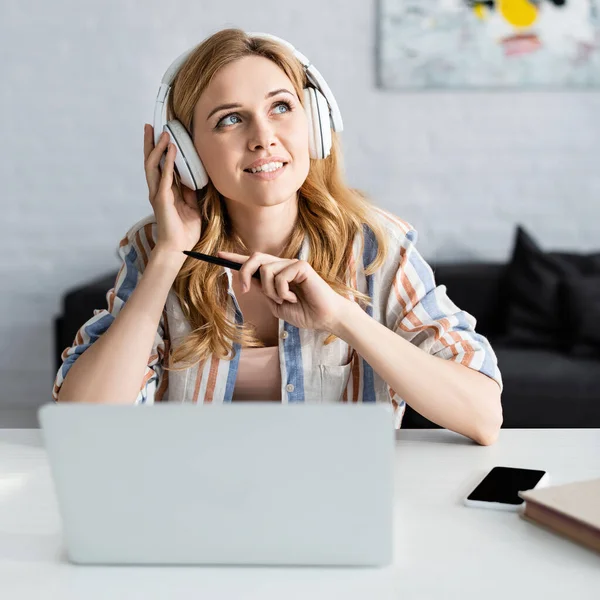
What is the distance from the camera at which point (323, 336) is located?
1412 millimetres

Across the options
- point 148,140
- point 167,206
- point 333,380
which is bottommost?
point 333,380

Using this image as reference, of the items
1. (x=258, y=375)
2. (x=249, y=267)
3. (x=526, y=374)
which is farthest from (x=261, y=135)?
(x=526, y=374)

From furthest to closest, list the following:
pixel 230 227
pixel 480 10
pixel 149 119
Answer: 1. pixel 149 119
2. pixel 480 10
3. pixel 230 227

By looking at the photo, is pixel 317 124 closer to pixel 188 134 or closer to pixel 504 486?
pixel 188 134

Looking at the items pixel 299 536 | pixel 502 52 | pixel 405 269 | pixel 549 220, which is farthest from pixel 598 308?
pixel 299 536

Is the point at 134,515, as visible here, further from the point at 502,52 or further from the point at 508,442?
the point at 502,52

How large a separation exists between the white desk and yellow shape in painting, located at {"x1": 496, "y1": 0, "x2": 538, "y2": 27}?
7.63ft

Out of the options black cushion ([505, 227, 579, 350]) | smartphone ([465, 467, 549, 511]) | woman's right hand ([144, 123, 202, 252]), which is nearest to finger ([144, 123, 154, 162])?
woman's right hand ([144, 123, 202, 252])

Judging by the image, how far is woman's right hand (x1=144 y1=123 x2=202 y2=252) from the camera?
1396 millimetres

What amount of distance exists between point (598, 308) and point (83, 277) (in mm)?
1821

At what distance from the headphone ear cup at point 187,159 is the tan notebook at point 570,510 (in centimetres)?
77

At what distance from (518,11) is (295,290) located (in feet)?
7.00

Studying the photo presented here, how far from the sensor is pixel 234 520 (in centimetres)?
74

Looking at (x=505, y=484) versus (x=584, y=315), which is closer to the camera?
(x=505, y=484)
